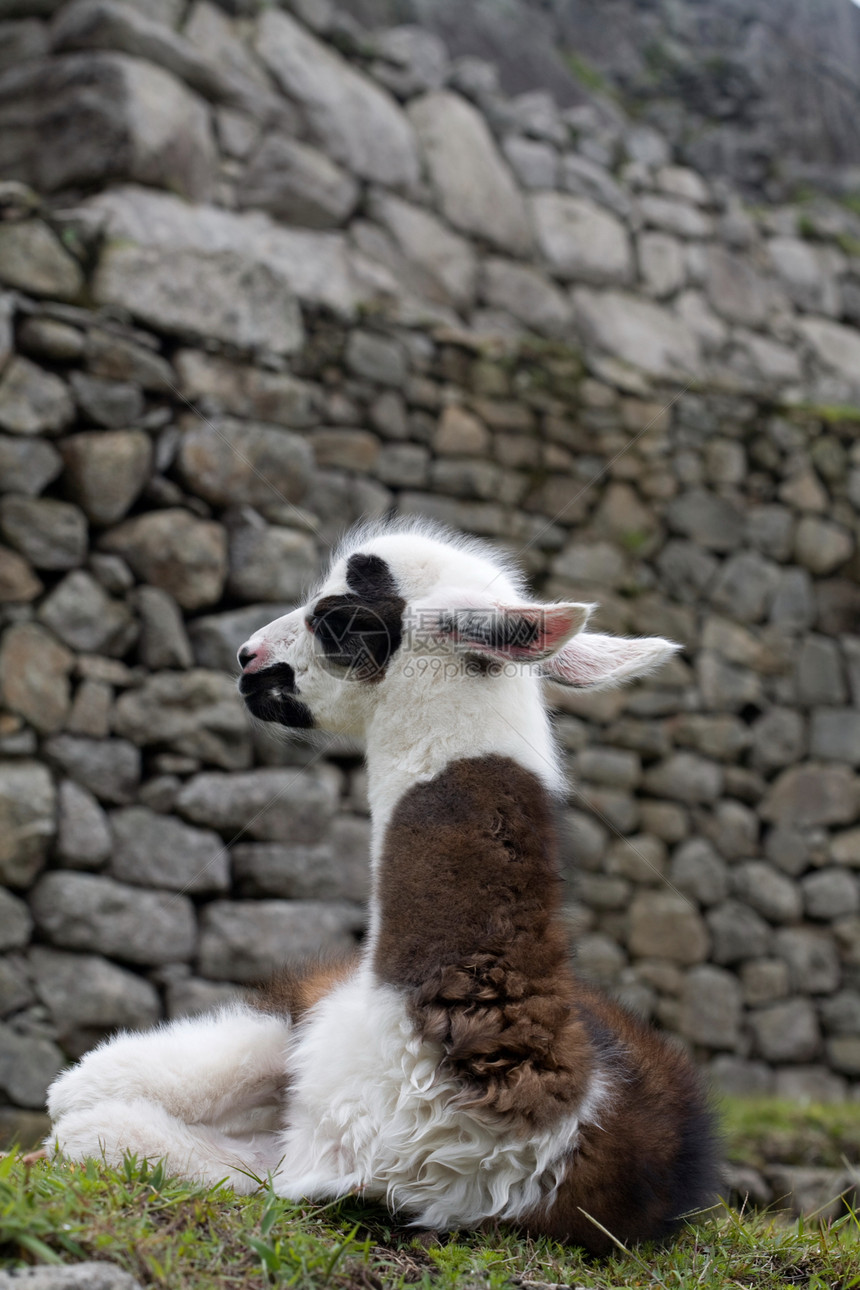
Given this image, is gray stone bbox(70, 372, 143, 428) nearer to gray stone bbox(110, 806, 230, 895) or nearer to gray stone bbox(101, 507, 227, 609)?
gray stone bbox(101, 507, 227, 609)

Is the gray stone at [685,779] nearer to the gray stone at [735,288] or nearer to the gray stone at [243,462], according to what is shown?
the gray stone at [243,462]

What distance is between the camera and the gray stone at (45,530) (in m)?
4.00

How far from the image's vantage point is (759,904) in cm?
651

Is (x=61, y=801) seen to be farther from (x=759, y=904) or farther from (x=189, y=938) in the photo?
(x=759, y=904)

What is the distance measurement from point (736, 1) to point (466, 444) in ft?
25.2

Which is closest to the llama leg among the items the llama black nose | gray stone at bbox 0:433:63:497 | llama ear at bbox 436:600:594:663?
the llama black nose

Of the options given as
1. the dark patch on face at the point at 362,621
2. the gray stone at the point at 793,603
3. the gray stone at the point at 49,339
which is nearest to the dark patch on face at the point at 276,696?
the dark patch on face at the point at 362,621

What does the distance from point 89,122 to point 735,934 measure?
545 centimetres

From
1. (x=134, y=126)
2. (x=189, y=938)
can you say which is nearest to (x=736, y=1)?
(x=134, y=126)

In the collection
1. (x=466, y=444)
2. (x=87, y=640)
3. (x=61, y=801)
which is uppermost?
(x=466, y=444)

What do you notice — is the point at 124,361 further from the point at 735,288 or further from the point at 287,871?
the point at 735,288

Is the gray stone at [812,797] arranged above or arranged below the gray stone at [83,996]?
above

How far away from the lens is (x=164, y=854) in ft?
13.6

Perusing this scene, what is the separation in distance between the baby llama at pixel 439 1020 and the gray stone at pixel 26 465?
87.4 inches
